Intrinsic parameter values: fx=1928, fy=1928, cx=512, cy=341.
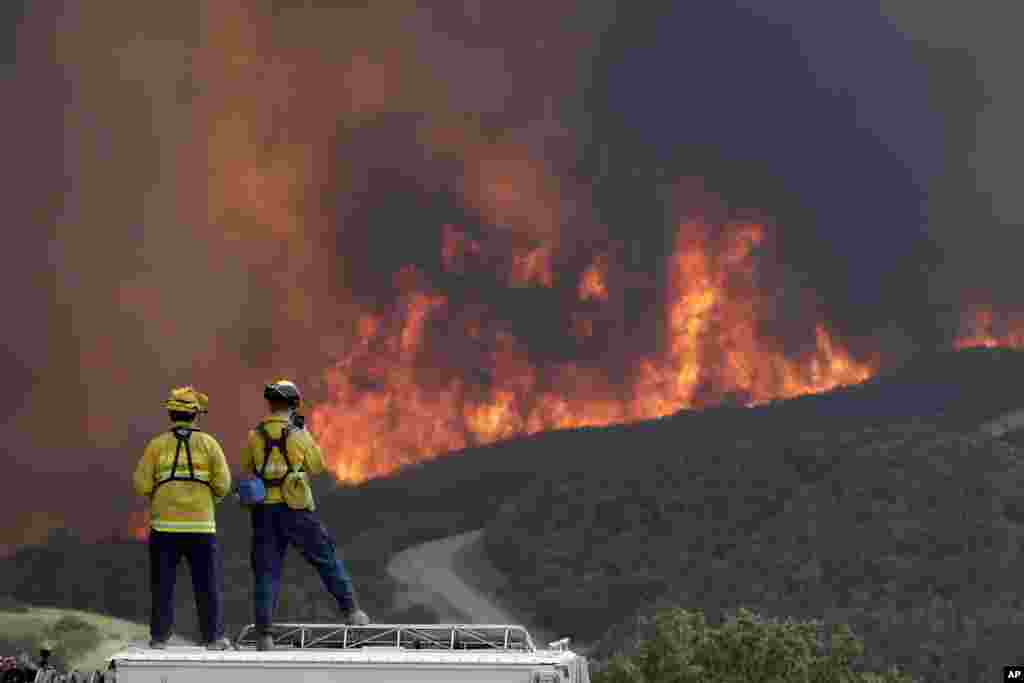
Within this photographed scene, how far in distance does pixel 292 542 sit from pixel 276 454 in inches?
36.4

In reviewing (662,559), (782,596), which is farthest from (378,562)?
(782,596)

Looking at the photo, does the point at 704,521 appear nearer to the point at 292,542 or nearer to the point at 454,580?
the point at 454,580

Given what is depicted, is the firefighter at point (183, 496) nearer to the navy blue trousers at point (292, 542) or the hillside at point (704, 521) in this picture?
the navy blue trousers at point (292, 542)

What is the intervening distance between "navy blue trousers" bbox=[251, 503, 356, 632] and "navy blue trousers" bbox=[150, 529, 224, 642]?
0.43 meters

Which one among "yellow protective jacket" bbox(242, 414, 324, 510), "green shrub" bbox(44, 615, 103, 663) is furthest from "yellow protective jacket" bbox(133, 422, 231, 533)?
"green shrub" bbox(44, 615, 103, 663)

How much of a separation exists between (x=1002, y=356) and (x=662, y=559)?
6186cm

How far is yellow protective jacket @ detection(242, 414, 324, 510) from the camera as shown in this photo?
19500 millimetres

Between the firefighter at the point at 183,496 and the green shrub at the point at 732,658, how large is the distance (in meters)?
32.4

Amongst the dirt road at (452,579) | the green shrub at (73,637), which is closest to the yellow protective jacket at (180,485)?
the green shrub at (73,637)

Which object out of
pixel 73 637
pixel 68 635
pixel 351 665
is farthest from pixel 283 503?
pixel 68 635

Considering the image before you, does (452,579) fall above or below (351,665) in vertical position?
above

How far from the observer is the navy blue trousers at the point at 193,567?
18.9 metres

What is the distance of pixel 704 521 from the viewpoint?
156375 millimetres

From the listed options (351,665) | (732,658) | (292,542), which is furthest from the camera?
(732,658)
